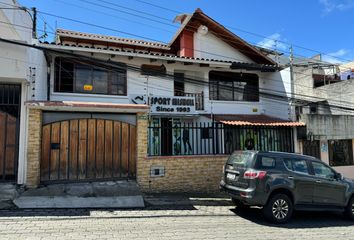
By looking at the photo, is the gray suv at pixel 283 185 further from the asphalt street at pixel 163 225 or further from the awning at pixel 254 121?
the awning at pixel 254 121

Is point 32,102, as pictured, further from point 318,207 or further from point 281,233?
point 318,207

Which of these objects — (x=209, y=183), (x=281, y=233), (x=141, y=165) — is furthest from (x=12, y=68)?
(x=281, y=233)

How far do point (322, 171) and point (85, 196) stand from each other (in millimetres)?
6801

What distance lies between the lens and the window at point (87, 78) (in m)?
13.4

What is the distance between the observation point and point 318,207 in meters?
8.39

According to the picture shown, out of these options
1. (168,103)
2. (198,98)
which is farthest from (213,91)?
(168,103)

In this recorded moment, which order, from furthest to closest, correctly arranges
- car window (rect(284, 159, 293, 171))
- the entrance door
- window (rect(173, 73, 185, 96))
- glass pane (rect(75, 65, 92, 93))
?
window (rect(173, 73, 185, 96)), glass pane (rect(75, 65, 92, 93)), the entrance door, car window (rect(284, 159, 293, 171))

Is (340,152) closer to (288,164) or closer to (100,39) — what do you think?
(288,164)

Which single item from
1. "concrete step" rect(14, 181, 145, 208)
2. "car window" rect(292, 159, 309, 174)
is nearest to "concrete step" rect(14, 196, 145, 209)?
"concrete step" rect(14, 181, 145, 208)

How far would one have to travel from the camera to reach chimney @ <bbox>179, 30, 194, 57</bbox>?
16.8 m

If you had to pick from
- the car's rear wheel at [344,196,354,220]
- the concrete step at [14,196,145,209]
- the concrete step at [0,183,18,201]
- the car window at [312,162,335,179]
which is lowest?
the car's rear wheel at [344,196,354,220]

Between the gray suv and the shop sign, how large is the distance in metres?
6.07

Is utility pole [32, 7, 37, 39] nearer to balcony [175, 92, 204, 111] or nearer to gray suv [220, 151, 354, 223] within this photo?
balcony [175, 92, 204, 111]

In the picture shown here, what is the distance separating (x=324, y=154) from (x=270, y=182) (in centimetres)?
832
